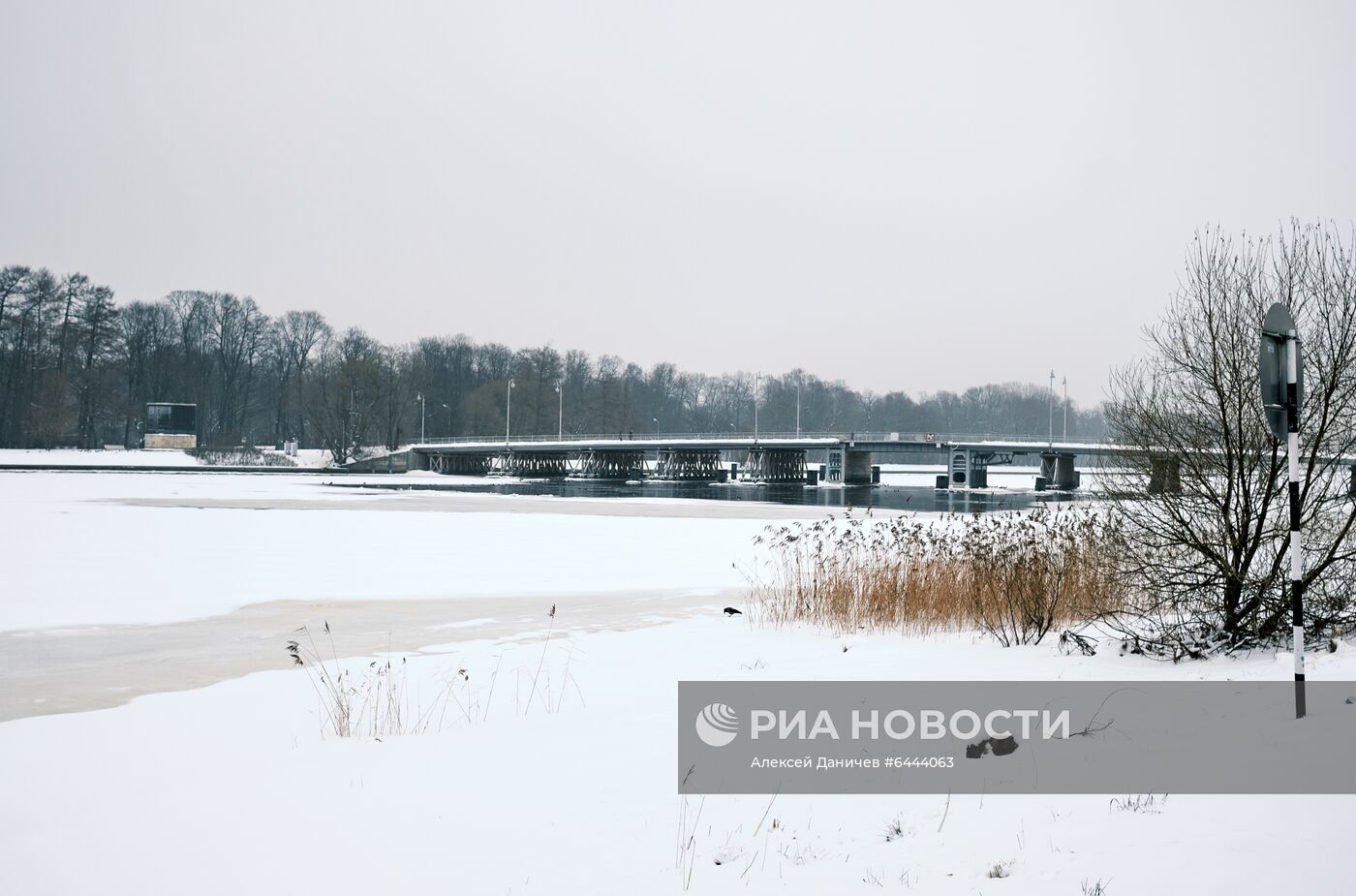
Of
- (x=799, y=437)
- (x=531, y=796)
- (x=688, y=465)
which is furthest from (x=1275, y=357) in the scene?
(x=688, y=465)

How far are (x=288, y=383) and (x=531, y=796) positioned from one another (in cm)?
12920

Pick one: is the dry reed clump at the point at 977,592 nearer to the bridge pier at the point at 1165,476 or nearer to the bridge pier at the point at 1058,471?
the bridge pier at the point at 1165,476

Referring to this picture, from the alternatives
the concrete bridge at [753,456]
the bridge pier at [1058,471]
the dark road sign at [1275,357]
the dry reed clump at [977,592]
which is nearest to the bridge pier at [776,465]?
the concrete bridge at [753,456]

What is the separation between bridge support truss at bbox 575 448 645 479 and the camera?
115 metres

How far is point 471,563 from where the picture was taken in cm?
2227

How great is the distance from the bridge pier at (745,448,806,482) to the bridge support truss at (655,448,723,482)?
7873 mm

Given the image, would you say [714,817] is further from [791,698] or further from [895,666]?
[895,666]

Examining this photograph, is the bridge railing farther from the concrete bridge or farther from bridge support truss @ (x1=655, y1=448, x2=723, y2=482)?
bridge support truss @ (x1=655, y1=448, x2=723, y2=482)

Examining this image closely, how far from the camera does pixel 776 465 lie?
11288 centimetres

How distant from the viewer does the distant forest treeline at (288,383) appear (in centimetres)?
10188

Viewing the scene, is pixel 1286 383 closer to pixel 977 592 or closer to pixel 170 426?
pixel 977 592

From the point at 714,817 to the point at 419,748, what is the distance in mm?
2721

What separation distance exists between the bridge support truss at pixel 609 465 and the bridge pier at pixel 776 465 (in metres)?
13.2

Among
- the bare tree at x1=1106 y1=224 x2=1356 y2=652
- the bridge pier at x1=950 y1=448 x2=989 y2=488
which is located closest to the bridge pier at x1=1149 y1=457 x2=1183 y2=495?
Answer: the bare tree at x1=1106 y1=224 x2=1356 y2=652
